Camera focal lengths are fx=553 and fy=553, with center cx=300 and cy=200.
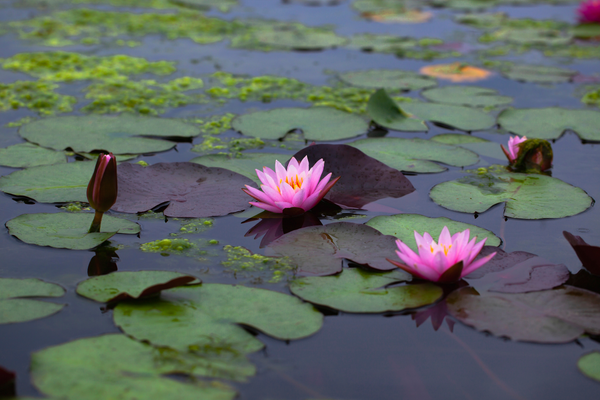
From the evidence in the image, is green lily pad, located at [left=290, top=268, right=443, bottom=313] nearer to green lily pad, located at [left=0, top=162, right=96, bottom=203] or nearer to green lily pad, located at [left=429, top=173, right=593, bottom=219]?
green lily pad, located at [left=429, top=173, right=593, bottom=219]

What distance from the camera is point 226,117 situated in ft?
11.0

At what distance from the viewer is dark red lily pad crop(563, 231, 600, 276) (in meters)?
1.81

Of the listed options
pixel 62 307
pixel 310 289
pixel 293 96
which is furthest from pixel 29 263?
pixel 293 96

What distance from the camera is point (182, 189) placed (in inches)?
92.4

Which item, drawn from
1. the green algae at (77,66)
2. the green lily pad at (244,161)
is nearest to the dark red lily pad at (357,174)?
the green lily pad at (244,161)

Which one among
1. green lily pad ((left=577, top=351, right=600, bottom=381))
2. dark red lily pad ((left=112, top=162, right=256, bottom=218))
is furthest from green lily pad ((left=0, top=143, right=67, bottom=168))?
green lily pad ((left=577, top=351, right=600, bottom=381))

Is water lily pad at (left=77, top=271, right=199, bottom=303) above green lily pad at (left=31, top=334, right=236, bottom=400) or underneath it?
above

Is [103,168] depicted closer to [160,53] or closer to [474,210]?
[474,210]

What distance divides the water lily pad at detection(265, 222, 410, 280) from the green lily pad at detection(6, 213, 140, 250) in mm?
587

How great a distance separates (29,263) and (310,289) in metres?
0.96

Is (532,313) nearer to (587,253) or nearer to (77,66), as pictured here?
(587,253)

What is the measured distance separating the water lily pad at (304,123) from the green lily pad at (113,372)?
1753 millimetres

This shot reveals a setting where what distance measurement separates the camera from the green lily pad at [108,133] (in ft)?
9.25

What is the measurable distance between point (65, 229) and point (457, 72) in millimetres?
3220
